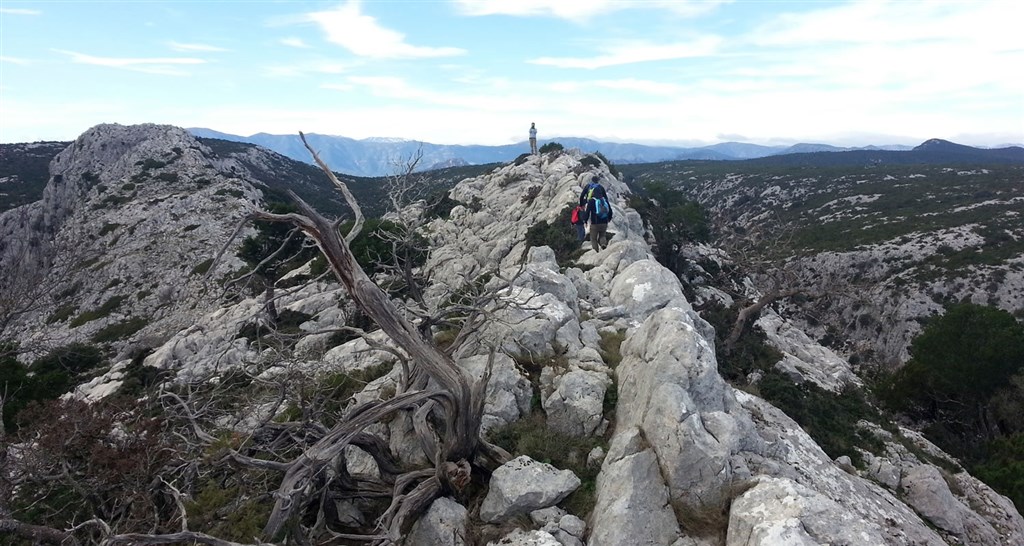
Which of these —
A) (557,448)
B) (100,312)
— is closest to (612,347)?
(557,448)

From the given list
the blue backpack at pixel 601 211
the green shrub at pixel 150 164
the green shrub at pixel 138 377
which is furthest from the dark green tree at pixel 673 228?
the green shrub at pixel 150 164

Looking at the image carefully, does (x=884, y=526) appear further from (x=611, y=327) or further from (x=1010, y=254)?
(x=1010, y=254)

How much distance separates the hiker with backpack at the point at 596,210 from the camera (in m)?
21.1

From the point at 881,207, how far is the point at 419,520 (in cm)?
9141

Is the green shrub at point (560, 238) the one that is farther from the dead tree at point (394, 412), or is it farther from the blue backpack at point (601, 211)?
the dead tree at point (394, 412)

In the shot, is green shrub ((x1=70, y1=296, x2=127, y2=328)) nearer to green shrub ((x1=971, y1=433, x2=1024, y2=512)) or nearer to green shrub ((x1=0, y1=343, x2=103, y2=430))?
green shrub ((x1=0, y1=343, x2=103, y2=430))

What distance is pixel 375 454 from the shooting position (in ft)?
27.5

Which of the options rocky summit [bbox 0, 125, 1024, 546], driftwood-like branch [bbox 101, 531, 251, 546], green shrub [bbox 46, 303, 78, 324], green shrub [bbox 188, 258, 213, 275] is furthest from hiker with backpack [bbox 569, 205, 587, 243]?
green shrub [bbox 46, 303, 78, 324]

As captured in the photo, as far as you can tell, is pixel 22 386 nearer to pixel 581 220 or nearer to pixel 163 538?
pixel 163 538

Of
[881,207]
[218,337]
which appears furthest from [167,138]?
[881,207]

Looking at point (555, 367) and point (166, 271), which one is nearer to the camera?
point (555, 367)

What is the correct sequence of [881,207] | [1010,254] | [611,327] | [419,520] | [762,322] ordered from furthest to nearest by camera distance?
[881,207] < [1010,254] < [762,322] < [611,327] < [419,520]

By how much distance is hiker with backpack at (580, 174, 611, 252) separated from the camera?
21.1 metres

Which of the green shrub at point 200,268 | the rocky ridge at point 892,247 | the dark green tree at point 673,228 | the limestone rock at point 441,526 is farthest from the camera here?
the green shrub at point 200,268
